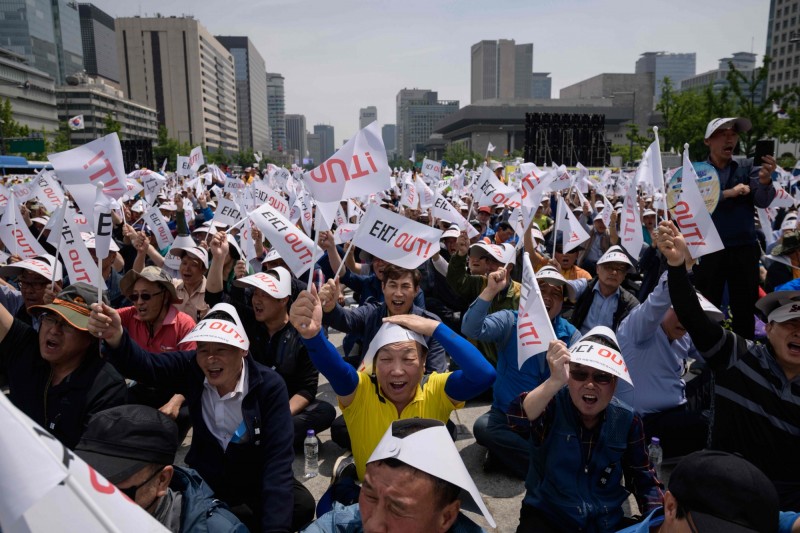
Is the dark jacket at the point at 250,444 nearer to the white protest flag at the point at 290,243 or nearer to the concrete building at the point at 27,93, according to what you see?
the white protest flag at the point at 290,243

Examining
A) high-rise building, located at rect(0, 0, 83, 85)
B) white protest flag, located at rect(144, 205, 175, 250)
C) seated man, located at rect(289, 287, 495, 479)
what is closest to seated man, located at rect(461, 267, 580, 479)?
seated man, located at rect(289, 287, 495, 479)

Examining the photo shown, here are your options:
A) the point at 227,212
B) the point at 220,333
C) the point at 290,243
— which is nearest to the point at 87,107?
the point at 227,212

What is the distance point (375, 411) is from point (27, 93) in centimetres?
10682

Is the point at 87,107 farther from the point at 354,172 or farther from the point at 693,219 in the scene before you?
the point at 693,219

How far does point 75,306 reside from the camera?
3.26 metres

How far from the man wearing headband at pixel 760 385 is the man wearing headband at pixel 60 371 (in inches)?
129

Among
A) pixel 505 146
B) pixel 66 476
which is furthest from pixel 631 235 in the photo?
pixel 505 146

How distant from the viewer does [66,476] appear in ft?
3.47

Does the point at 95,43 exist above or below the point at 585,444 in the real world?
above

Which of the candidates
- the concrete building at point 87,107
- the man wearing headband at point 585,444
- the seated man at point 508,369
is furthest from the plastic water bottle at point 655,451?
the concrete building at point 87,107

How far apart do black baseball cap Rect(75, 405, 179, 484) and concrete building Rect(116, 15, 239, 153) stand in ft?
455

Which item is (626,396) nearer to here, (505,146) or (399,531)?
(399,531)

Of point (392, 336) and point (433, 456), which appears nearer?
point (433, 456)

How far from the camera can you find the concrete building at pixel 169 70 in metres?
132
